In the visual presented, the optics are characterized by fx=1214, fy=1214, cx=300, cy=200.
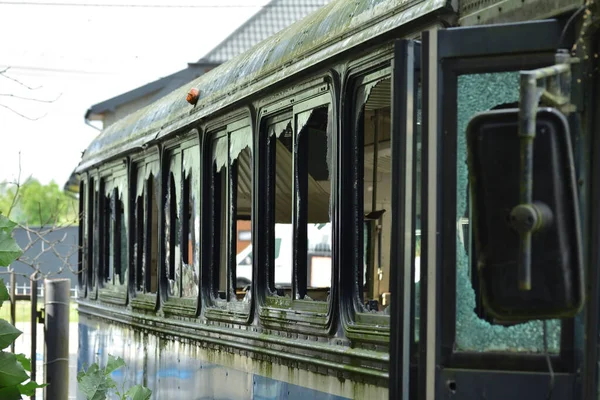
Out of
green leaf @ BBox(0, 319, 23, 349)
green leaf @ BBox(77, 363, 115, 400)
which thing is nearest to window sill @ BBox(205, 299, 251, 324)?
green leaf @ BBox(77, 363, 115, 400)

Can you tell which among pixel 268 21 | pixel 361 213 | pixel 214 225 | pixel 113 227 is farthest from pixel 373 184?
pixel 268 21

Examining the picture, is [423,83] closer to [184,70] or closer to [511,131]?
[511,131]

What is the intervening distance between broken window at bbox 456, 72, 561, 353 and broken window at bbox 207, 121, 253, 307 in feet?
10.7

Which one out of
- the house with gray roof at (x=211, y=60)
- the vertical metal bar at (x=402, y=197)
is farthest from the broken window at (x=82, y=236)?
the house with gray roof at (x=211, y=60)

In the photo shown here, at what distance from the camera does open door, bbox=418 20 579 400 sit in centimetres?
318

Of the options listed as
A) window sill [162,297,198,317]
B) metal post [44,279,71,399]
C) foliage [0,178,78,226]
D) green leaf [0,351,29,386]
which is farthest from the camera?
foliage [0,178,78,226]

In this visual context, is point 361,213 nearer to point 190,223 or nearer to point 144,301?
point 190,223

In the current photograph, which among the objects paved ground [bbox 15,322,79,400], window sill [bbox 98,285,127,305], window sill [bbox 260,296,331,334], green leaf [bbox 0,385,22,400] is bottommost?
paved ground [bbox 15,322,79,400]

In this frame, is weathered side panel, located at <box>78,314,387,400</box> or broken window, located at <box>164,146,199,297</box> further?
broken window, located at <box>164,146,199,297</box>

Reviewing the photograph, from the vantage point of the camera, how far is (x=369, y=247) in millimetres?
8117

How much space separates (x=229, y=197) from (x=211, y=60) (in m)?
32.4

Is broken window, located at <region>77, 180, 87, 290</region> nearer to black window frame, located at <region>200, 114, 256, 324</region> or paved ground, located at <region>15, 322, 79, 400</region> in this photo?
paved ground, located at <region>15, 322, 79, 400</region>

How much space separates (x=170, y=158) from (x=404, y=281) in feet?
17.6

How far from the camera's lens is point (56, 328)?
9.70 m
